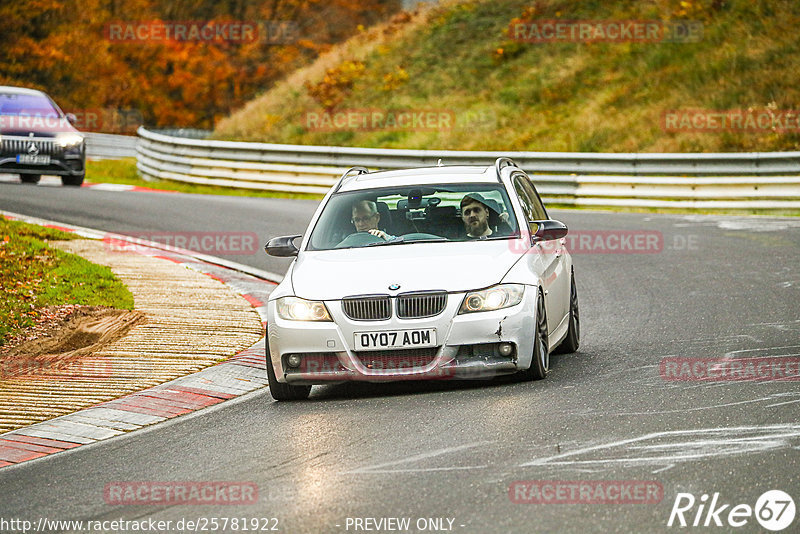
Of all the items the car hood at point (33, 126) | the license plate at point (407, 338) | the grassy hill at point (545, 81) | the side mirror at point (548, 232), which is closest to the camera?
the license plate at point (407, 338)

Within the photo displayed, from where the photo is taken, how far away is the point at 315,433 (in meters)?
7.47

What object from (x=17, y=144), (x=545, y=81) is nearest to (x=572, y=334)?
(x=17, y=144)

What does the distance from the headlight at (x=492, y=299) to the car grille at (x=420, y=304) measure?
148 mm

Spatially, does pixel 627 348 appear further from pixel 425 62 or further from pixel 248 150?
pixel 425 62

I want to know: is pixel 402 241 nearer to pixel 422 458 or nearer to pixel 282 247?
pixel 282 247

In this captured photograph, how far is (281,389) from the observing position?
8.65 meters

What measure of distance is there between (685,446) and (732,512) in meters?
1.19

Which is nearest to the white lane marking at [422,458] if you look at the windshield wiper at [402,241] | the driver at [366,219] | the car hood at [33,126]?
the windshield wiper at [402,241]

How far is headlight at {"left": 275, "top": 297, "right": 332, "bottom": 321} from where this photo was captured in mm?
8430

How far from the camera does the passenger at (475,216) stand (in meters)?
9.45

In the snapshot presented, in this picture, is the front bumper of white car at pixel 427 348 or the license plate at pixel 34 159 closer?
the front bumper of white car at pixel 427 348

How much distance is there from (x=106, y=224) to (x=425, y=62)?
773 inches

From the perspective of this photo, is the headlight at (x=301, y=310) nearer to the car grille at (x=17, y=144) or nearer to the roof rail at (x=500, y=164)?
the roof rail at (x=500, y=164)

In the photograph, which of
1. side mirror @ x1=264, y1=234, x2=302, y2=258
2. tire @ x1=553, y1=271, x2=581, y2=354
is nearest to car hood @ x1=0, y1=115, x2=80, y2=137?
side mirror @ x1=264, y1=234, x2=302, y2=258
